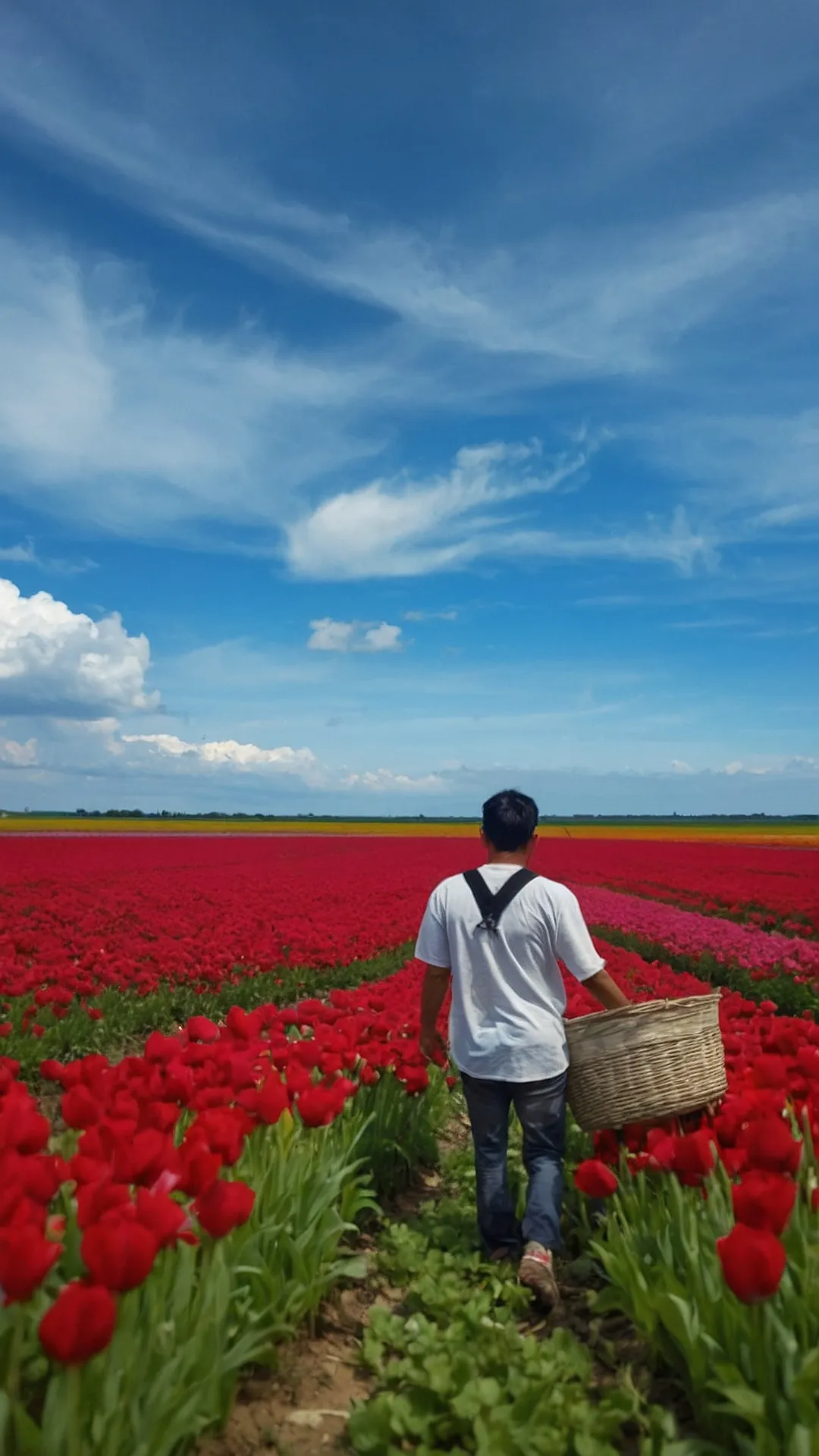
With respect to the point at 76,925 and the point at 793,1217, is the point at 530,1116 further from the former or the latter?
the point at 76,925

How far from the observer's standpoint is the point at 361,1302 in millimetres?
3922

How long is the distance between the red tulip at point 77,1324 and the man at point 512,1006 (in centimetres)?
228

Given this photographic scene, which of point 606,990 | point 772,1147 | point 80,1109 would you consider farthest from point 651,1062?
point 80,1109

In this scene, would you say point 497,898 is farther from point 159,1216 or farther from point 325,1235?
point 159,1216

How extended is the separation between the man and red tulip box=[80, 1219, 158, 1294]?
2.12 m

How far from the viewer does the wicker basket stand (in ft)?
12.2

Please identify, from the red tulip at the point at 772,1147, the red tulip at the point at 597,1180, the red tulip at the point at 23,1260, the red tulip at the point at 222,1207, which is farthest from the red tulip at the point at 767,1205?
the red tulip at the point at 23,1260

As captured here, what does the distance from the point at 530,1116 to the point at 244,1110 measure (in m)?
1.30

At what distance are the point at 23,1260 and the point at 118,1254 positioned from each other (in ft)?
0.64

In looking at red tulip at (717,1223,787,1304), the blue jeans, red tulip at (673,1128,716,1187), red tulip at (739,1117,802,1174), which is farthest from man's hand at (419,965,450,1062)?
red tulip at (717,1223,787,1304)

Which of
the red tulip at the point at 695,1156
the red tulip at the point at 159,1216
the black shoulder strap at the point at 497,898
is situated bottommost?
the red tulip at the point at 695,1156

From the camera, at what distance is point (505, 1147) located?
4.17 meters

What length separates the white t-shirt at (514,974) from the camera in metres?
4.04

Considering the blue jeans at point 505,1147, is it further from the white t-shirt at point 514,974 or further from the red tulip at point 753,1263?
the red tulip at point 753,1263
